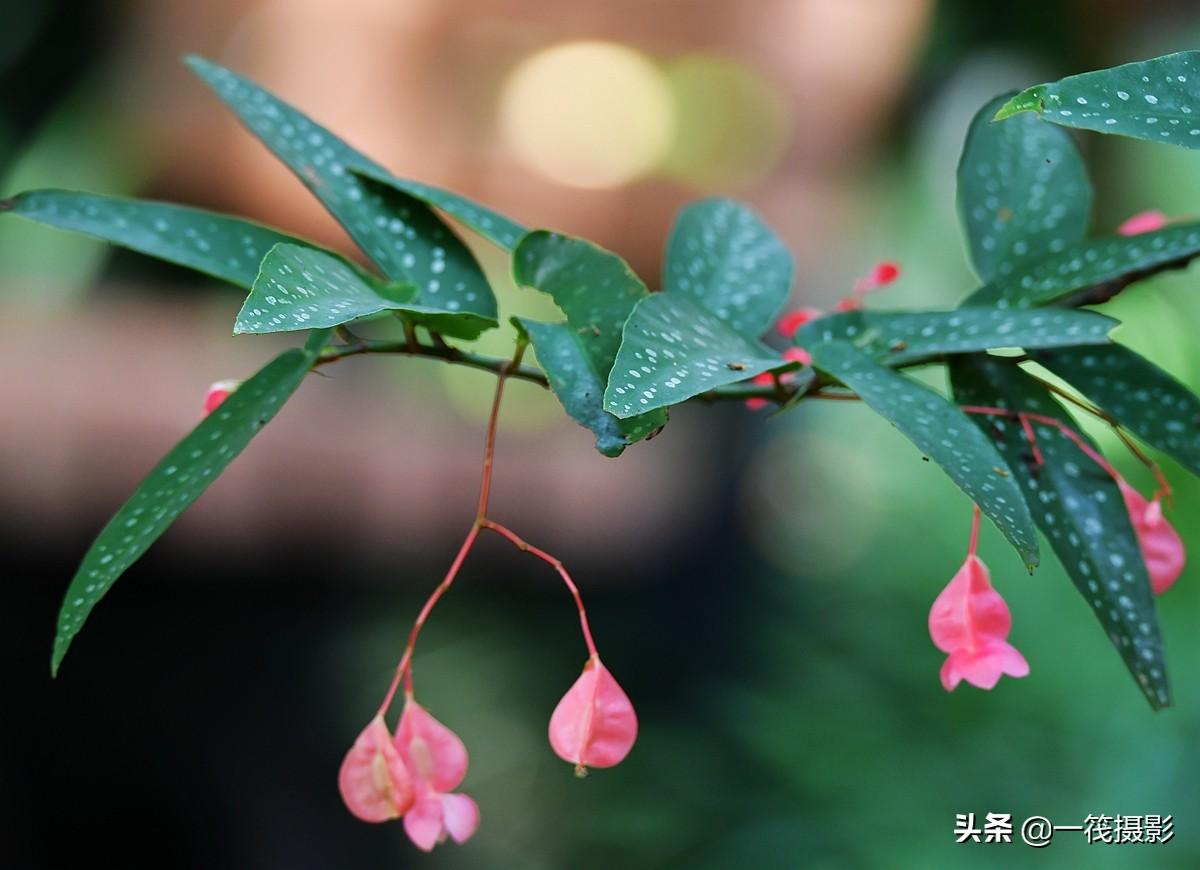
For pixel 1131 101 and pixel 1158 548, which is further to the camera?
pixel 1158 548

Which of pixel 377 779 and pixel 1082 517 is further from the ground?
pixel 1082 517

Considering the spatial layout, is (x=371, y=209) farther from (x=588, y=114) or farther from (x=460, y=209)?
(x=588, y=114)

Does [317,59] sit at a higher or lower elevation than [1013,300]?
higher

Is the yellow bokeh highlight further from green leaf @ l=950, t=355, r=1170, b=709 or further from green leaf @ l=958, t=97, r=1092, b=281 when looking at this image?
green leaf @ l=950, t=355, r=1170, b=709

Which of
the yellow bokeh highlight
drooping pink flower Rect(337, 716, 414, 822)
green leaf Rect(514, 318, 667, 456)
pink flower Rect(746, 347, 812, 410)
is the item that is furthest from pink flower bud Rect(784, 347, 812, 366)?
the yellow bokeh highlight

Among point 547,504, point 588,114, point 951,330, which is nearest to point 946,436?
point 951,330

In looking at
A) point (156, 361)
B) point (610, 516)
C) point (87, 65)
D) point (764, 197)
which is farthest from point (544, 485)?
point (87, 65)

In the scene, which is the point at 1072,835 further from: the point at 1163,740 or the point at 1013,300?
the point at 1013,300
